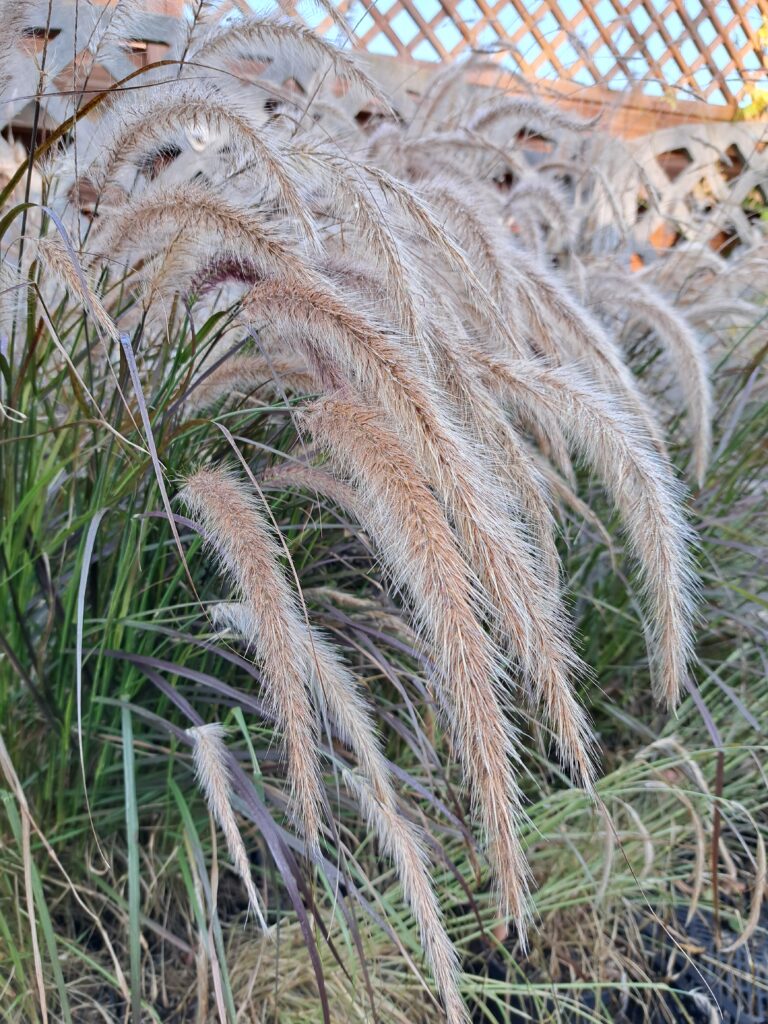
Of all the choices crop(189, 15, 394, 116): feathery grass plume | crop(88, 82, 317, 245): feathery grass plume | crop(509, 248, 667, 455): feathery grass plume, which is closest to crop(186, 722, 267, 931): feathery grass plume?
crop(88, 82, 317, 245): feathery grass plume

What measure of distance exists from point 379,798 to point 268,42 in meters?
0.97

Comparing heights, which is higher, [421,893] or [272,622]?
[272,622]

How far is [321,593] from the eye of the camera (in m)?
1.22

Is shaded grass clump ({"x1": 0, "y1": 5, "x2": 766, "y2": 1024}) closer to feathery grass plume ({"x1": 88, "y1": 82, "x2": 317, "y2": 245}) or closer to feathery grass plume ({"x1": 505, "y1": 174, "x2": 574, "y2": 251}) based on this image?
feathery grass plume ({"x1": 88, "y1": 82, "x2": 317, "y2": 245})

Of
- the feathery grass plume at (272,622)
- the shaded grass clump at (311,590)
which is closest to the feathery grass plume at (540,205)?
the shaded grass clump at (311,590)

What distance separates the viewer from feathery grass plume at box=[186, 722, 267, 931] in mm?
831

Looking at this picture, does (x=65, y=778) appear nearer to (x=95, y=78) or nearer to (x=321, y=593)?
(x=321, y=593)

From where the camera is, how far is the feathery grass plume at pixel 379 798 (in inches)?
30.2

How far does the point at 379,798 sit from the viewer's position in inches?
35.6

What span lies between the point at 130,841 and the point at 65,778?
24cm

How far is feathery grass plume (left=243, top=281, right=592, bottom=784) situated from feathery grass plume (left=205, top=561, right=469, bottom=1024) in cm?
19

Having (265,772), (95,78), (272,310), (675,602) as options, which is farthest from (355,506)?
(95,78)

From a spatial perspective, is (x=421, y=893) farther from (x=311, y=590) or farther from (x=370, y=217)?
(x=370, y=217)

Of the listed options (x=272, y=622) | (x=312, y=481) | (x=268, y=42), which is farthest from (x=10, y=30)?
(x=272, y=622)
